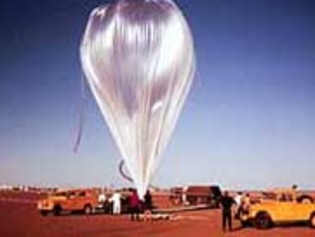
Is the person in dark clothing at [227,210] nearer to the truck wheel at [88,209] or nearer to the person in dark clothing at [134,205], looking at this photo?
the person in dark clothing at [134,205]

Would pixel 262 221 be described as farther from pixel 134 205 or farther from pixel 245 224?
pixel 134 205

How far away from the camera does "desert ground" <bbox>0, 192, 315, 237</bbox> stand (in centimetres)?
515

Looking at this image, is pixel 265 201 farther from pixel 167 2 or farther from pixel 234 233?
pixel 167 2

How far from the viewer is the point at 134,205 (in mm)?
5062

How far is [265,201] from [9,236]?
1657mm

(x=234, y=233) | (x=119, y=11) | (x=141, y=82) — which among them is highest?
(x=119, y=11)

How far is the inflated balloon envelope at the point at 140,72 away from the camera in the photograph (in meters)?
4.70

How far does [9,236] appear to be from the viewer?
17.8 ft

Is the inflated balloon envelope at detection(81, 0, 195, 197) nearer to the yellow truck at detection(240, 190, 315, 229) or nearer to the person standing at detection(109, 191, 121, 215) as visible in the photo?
the person standing at detection(109, 191, 121, 215)

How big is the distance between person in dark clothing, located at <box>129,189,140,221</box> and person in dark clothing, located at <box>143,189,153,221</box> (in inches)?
1.9

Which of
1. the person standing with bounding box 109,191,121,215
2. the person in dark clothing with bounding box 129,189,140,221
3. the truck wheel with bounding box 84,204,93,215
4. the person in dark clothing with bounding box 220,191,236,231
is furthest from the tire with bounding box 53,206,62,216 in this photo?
the person in dark clothing with bounding box 220,191,236,231

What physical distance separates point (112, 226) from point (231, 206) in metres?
0.74

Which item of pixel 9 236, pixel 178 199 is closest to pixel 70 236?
pixel 9 236

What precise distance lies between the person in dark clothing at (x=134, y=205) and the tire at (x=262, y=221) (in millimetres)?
943
